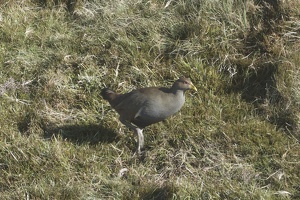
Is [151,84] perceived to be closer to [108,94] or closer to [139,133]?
[108,94]

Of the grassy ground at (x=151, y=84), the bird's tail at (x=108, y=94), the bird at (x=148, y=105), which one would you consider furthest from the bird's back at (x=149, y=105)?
the grassy ground at (x=151, y=84)

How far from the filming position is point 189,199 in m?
5.32

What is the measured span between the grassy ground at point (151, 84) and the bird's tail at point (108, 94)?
0.85 feet

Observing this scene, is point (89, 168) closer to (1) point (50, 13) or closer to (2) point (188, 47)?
(2) point (188, 47)

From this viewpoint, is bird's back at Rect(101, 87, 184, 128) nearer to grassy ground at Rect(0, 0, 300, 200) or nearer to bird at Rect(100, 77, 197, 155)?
bird at Rect(100, 77, 197, 155)

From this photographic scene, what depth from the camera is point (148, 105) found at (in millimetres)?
5844

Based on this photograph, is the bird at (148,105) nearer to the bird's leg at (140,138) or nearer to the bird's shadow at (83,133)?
the bird's leg at (140,138)

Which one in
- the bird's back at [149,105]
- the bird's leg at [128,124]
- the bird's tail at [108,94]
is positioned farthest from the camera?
the bird's tail at [108,94]

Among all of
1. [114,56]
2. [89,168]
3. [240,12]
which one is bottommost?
[89,168]

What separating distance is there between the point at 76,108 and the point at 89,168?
0.94 m

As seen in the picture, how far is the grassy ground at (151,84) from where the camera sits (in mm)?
5613

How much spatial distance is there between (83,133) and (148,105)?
80 cm

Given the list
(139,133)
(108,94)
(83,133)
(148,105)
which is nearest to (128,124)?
(139,133)

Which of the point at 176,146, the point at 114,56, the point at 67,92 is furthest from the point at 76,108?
the point at 176,146
